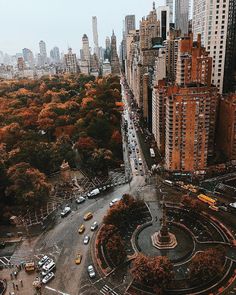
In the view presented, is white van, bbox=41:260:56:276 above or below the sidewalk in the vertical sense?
above

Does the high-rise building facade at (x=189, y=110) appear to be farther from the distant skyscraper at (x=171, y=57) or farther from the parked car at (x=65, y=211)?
the distant skyscraper at (x=171, y=57)

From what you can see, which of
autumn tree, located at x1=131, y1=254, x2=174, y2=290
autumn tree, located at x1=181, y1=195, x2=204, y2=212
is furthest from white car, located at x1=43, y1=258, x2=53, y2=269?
autumn tree, located at x1=181, y1=195, x2=204, y2=212

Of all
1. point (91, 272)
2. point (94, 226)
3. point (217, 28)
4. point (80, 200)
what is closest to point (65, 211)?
point (80, 200)

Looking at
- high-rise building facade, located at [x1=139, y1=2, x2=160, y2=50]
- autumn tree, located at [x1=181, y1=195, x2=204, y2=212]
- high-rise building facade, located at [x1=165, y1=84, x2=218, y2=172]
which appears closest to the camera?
autumn tree, located at [x1=181, y1=195, x2=204, y2=212]

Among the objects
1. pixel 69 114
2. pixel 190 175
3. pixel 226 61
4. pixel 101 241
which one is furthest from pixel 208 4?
pixel 101 241

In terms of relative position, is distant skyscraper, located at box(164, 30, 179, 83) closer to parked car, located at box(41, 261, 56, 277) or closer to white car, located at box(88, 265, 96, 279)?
white car, located at box(88, 265, 96, 279)

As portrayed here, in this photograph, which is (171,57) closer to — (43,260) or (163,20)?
(163,20)

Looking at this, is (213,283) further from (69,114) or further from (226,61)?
(69,114)
